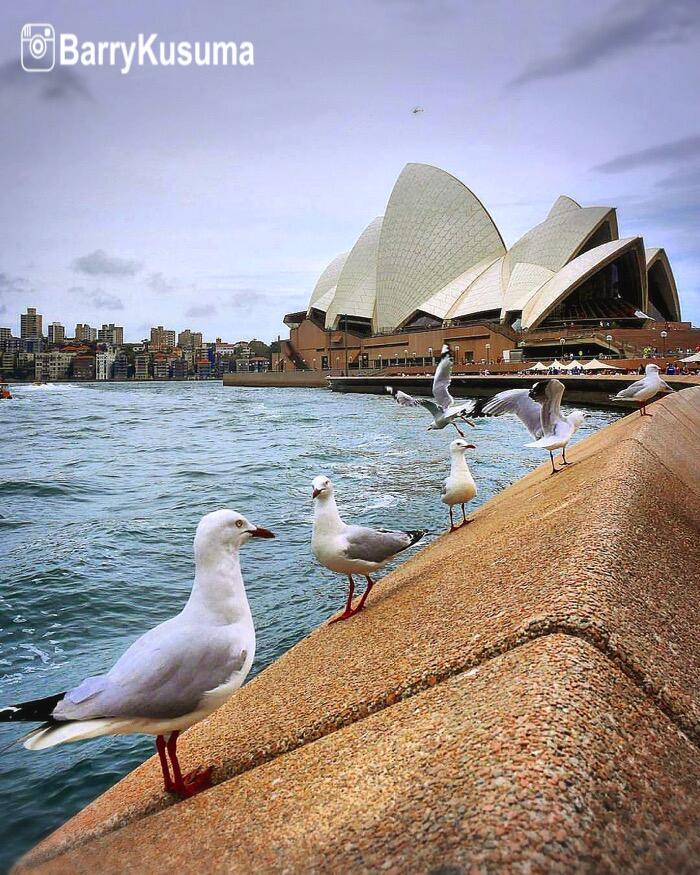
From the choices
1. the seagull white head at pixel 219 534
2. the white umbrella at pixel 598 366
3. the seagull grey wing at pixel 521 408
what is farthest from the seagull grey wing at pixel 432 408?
the white umbrella at pixel 598 366

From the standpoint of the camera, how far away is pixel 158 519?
607cm

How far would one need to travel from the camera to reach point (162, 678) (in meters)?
1.32

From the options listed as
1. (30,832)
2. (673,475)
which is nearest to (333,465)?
(673,475)

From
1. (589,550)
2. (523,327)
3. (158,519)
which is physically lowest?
(158,519)

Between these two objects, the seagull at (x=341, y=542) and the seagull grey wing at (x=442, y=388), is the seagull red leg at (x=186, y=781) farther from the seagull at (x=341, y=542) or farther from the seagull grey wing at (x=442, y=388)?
the seagull grey wing at (x=442, y=388)

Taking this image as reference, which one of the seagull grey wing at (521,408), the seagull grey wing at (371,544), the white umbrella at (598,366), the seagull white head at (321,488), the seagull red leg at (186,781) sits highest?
the white umbrella at (598,366)

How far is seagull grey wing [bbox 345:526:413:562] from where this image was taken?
2.38 meters

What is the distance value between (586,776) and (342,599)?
2.75 meters

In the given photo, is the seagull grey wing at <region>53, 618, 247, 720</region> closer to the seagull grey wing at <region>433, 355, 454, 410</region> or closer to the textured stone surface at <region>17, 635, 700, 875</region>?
the textured stone surface at <region>17, 635, 700, 875</region>

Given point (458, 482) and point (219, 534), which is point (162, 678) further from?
point (458, 482)

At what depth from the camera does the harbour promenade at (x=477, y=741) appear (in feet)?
2.53

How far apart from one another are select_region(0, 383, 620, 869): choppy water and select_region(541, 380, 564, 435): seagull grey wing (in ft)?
3.60

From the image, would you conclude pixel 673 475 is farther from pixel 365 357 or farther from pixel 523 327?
pixel 365 357

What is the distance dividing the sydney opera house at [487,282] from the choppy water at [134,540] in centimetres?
3039
